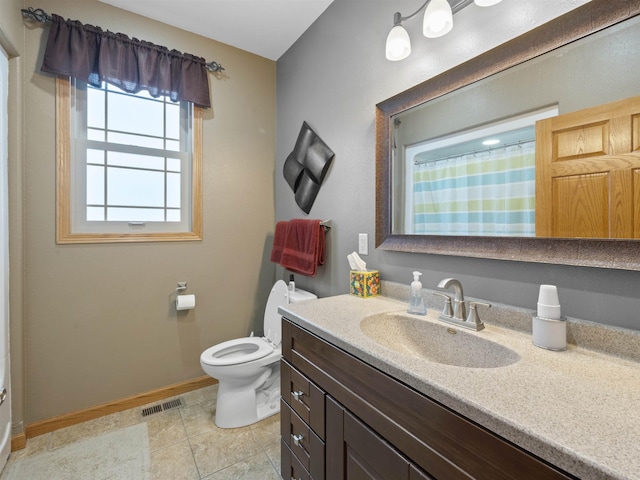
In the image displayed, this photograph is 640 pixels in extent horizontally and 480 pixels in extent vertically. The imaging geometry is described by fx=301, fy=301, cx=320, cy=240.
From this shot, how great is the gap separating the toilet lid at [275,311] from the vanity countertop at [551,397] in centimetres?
110

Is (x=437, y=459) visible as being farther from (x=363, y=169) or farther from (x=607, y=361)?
(x=363, y=169)

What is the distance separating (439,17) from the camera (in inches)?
43.6

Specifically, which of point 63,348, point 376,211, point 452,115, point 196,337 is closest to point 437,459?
point 376,211

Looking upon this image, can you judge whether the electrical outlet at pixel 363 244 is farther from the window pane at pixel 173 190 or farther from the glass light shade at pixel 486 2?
the window pane at pixel 173 190

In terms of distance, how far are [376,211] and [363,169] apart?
0.85ft

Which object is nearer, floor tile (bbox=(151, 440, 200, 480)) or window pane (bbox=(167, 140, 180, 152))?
floor tile (bbox=(151, 440, 200, 480))

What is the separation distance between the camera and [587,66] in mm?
881

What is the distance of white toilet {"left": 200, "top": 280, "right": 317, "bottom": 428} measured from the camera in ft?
5.75

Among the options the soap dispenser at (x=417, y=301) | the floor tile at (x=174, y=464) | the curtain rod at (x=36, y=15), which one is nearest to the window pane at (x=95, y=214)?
the curtain rod at (x=36, y=15)

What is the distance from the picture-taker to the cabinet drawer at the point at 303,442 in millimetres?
1063

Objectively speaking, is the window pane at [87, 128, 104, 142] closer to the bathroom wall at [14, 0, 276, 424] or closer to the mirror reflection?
the bathroom wall at [14, 0, 276, 424]

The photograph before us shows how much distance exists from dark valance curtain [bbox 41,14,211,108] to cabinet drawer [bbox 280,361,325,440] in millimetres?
1914

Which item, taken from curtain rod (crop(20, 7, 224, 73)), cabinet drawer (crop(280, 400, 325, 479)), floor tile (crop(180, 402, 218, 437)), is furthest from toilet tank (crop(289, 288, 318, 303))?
curtain rod (crop(20, 7, 224, 73))

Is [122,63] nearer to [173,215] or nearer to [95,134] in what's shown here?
[95,134]
